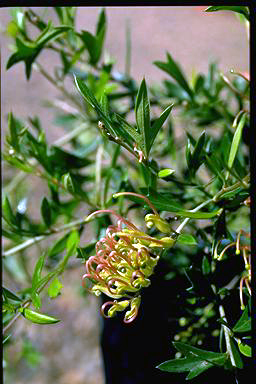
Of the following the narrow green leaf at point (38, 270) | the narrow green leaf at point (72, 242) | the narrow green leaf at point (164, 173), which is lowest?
the narrow green leaf at point (72, 242)

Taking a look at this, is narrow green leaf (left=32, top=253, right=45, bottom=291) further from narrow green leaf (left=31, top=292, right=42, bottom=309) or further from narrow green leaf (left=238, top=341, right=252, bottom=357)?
narrow green leaf (left=238, top=341, right=252, bottom=357)

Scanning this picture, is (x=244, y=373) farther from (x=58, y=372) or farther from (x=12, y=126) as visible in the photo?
(x=58, y=372)

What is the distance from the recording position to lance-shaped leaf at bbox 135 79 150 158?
28cm

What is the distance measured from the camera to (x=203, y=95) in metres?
0.58

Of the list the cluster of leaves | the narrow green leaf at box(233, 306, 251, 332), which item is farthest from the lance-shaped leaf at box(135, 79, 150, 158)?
the narrow green leaf at box(233, 306, 251, 332)

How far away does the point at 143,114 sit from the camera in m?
0.28

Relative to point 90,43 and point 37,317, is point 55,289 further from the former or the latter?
point 90,43

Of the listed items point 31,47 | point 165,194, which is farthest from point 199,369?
point 31,47

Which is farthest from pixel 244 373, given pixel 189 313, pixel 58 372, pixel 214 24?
pixel 214 24

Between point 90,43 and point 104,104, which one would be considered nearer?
point 104,104

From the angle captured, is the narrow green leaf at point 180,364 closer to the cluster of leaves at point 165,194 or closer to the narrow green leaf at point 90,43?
the cluster of leaves at point 165,194

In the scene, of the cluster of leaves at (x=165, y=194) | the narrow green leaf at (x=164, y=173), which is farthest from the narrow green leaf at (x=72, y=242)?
the narrow green leaf at (x=164, y=173)

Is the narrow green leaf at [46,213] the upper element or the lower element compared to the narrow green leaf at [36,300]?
lower

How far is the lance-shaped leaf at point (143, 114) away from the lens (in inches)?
11.0
